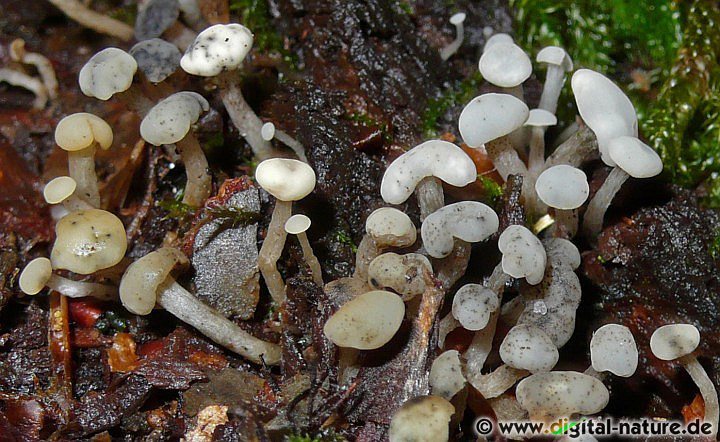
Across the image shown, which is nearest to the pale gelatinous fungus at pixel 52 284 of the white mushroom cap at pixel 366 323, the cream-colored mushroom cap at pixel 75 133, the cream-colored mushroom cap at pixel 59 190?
the cream-colored mushroom cap at pixel 59 190

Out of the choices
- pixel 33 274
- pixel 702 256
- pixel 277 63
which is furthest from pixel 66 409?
pixel 702 256

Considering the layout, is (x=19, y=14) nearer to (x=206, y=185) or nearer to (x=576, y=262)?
(x=206, y=185)

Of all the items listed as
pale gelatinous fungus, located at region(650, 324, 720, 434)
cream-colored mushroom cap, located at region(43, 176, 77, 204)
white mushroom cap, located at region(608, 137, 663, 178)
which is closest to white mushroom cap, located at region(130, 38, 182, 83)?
cream-colored mushroom cap, located at region(43, 176, 77, 204)

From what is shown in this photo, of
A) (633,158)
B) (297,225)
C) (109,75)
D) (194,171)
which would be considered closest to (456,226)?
(297,225)

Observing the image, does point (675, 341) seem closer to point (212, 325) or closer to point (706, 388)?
point (706, 388)

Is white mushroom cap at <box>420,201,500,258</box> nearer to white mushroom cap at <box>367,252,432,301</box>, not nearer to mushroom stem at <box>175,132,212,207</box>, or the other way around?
white mushroom cap at <box>367,252,432,301</box>
